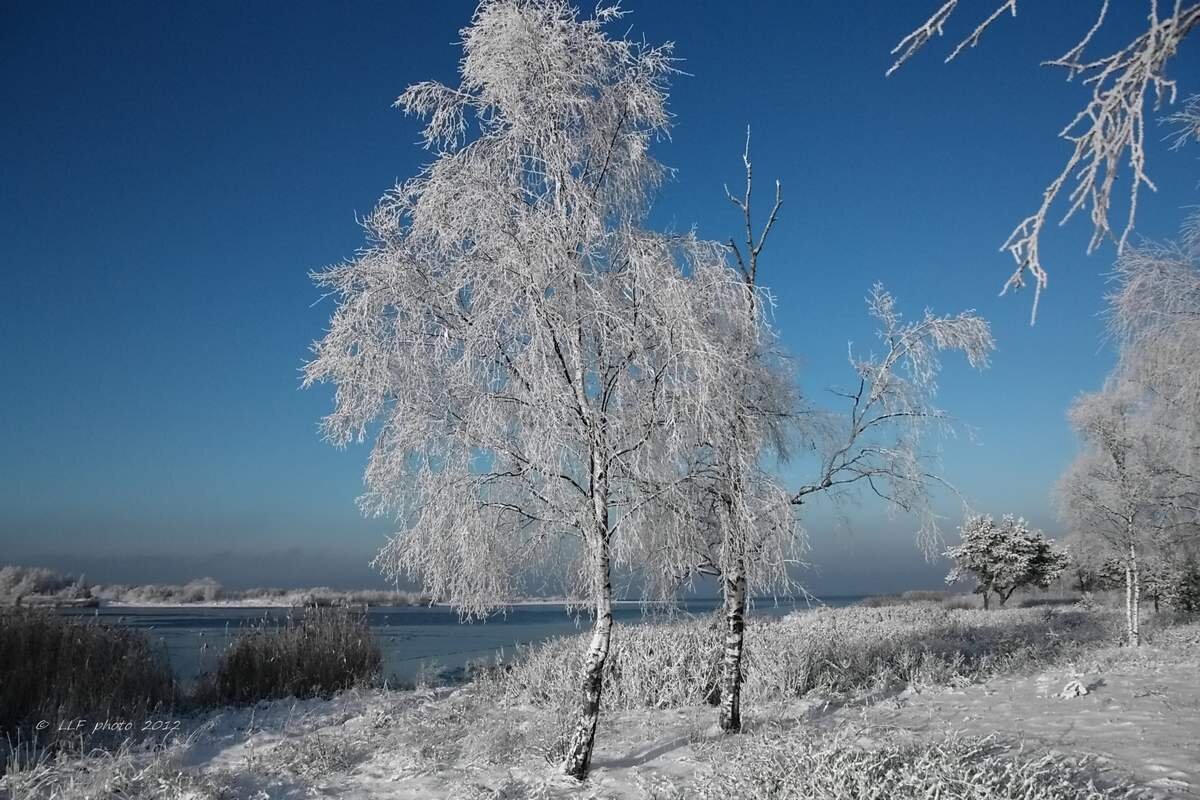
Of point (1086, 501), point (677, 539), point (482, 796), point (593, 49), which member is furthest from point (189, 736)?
point (1086, 501)

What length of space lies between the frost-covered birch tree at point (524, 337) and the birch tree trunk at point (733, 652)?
4.30 feet

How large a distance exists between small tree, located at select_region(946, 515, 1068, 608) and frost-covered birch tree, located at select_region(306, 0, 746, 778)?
108ft

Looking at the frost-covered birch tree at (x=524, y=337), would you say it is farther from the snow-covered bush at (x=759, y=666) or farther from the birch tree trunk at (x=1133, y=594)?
the birch tree trunk at (x=1133, y=594)

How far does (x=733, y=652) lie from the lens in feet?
27.0

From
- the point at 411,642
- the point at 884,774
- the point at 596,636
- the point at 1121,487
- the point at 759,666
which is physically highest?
the point at 1121,487

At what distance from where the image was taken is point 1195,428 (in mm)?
9117

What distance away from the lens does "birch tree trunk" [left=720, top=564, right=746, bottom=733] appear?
8008 mm

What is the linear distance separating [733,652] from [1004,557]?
107 ft

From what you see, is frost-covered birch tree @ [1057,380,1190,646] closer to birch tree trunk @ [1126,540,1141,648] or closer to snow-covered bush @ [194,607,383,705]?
birch tree trunk @ [1126,540,1141,648]

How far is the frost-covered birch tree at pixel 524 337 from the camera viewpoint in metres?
6.82

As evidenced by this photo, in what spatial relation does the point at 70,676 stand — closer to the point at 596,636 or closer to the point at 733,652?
the point at 596,636

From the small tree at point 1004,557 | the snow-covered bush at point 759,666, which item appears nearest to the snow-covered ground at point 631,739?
the snow-covered bush at point 759,666

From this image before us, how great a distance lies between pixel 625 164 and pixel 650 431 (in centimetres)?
281

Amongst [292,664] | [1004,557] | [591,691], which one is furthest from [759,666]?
[1004,557]
